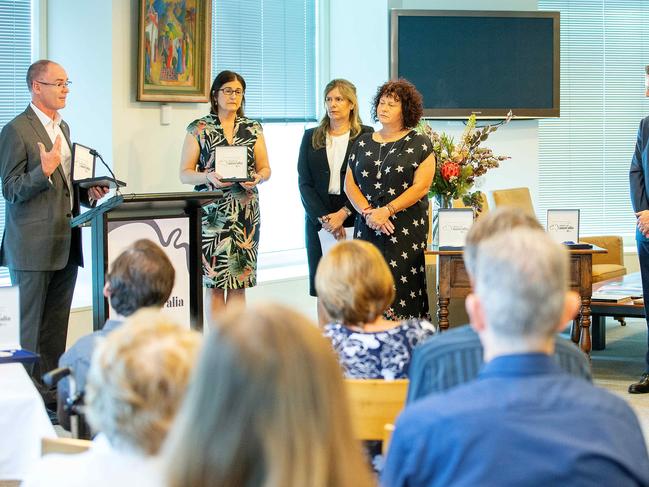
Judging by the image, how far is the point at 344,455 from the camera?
3.83 feet

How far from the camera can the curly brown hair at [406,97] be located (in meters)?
5.27

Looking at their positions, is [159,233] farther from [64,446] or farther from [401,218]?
[64,446]

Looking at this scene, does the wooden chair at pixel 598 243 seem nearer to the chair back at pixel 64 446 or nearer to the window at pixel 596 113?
the window at pixel 596 113

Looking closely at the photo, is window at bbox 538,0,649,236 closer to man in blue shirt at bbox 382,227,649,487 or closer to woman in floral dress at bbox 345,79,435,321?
woman in floral dress at bbox 345,79,435,321

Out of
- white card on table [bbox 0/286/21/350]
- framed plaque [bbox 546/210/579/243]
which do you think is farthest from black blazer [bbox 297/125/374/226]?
white card on table [bbox 0/286/21/350]

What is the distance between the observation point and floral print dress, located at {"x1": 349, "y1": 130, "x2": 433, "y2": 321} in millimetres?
5234

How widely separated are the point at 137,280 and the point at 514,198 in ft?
15.7

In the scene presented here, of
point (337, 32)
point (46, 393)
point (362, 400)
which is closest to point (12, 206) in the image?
point (46, 393)

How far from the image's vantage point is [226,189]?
5.54 metres

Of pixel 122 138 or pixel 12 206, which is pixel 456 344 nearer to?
pixel 12 206

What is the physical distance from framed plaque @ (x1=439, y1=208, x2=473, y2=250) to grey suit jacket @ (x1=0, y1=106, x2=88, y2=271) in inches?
71.5

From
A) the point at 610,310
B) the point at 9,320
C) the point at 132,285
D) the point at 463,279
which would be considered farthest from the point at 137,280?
the point at 610,310

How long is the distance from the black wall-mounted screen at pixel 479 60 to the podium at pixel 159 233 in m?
3.34

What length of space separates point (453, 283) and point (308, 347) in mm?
4136
